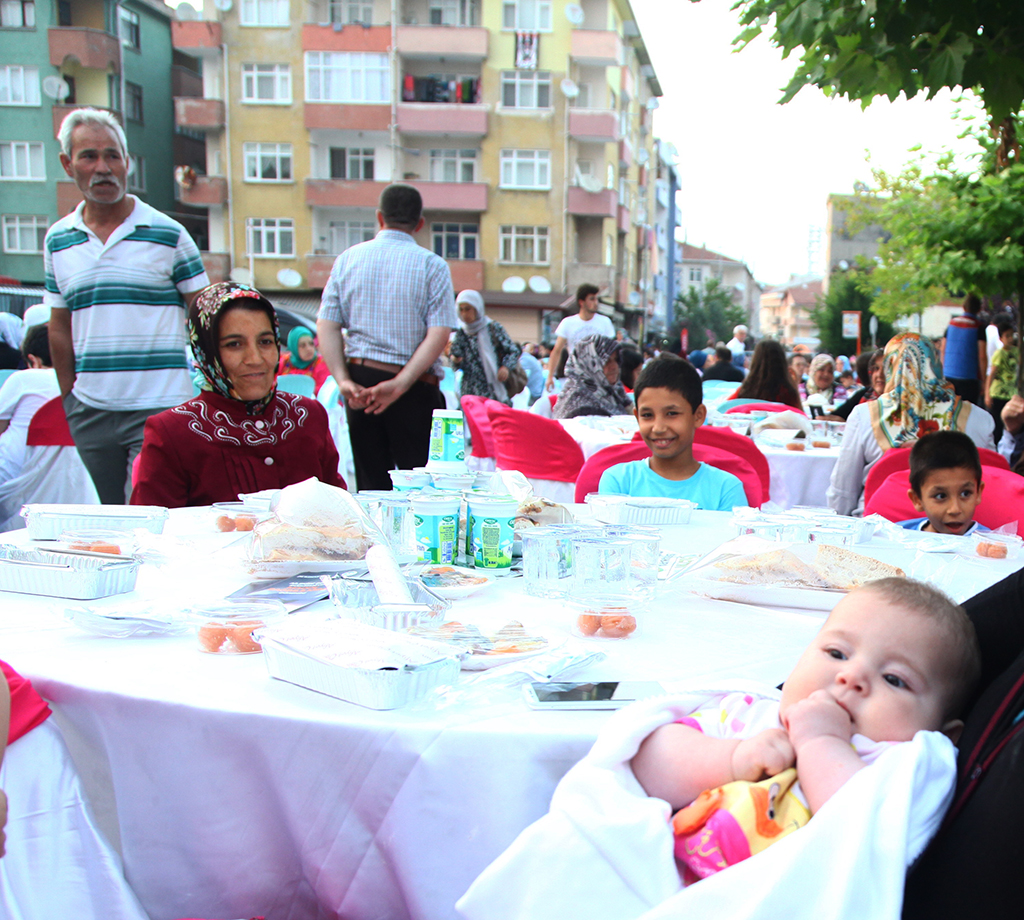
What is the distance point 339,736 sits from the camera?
1282 millimetres

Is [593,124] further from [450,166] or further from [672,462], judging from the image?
[672,462]

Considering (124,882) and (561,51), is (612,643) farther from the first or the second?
(561,51)

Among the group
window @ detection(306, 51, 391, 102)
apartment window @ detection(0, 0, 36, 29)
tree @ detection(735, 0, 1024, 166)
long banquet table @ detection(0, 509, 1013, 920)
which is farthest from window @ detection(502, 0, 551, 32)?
long banquet table @ detection(0, 509, 1013, 920)

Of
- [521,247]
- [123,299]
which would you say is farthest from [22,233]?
[123,299]

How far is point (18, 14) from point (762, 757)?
37.4 meters

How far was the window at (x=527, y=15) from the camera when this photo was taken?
34.8 m

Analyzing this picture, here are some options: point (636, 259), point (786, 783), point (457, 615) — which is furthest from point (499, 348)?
point (636, 259)

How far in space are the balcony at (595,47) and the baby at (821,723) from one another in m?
37.0

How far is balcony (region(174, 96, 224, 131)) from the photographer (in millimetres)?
33188

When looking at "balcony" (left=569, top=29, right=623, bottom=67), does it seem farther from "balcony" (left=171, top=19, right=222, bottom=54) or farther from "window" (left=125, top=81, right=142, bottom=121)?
"window" (left=125, top=81, right=142, bottom=121)

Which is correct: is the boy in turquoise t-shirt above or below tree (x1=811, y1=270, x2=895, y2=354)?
below

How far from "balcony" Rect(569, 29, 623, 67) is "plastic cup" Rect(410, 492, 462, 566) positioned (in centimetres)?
3626

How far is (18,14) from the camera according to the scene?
3117 centimetres

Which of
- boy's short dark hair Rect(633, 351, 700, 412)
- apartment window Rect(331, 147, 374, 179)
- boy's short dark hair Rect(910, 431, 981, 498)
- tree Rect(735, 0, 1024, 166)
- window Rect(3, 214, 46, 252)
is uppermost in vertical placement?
apartment window Rect(331, 147, 374, 179)
